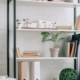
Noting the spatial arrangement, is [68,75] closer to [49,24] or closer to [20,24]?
[49,24]

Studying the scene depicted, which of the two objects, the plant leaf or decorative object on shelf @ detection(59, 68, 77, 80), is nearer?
decorative object on shelf @ detection(59, 68, 77, 80)

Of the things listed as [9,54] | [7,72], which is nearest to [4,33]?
[9,54]

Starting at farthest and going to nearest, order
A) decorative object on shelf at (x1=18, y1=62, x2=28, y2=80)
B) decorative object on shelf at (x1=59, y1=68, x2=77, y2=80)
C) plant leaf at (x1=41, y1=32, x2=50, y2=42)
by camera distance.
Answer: plant leaf at (x1=41, y1=32, x2=50, y2=42), decorative object on shelf at (x1=59, y1=68, x2=77, y2=80), decorative object on shelf at (x1=18, y1=62, x2=28, y2=80)

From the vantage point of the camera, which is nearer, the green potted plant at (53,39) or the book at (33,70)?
the book at (33,70)

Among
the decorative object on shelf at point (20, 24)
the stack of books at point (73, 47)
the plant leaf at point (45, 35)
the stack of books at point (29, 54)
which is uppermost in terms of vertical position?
the decorative object on shelf at point (20, 24)

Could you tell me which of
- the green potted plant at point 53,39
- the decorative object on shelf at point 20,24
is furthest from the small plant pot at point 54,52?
the decorative object on shelf at point 20,24

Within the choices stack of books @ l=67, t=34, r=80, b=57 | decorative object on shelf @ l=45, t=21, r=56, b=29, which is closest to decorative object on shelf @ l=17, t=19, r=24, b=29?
decorative object on shelf @ l=45, t=21, r=56, b=29

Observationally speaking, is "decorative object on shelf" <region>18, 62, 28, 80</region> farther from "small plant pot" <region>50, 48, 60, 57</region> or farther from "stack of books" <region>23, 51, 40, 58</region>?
"small plant pot" <region>50, 48, 60, 57</region>

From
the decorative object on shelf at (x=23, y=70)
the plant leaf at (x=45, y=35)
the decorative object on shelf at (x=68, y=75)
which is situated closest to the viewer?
the decorative object on shelf at (x=23, y=70)

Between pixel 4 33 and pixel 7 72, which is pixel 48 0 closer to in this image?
pixel 4 33

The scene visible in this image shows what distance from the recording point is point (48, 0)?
9.34 ft

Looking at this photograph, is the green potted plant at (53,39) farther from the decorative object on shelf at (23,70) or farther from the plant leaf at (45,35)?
the decorative object on shelf at (23,70)

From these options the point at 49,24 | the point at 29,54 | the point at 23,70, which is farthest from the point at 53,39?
the point at 23,70

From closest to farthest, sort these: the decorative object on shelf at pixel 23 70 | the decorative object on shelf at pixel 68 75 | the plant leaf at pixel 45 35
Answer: the decorative object on shelf at pixel 23 70
the decorative object on shelf at pixel 68 75
the plant leaf at pixel 45 35
